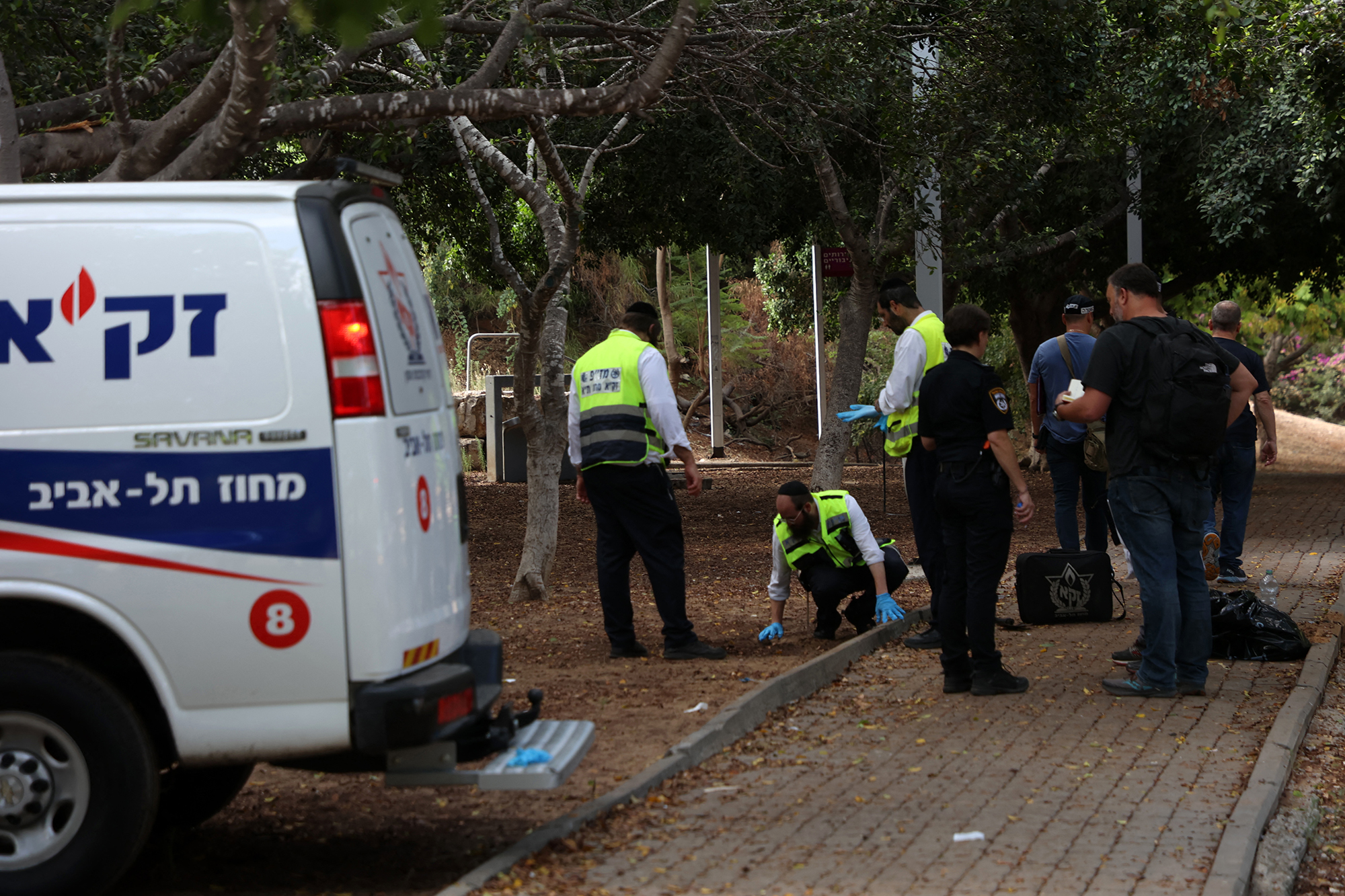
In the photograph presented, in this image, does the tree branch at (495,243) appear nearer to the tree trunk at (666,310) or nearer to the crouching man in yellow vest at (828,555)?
the crouching man in yellow vest at (828,555)

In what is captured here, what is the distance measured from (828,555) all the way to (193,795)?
13.7ft

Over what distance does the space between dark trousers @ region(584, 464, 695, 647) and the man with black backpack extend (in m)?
2.22

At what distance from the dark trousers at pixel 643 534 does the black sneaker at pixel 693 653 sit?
0.08 feet

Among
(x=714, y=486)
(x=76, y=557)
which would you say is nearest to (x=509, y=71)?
(x=76, y=557)

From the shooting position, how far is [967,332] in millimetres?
7078

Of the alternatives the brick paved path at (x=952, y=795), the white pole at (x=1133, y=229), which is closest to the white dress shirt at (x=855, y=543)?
the brick paved path at (x=952, y=795)

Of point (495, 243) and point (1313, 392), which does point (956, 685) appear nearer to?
point (495, 243)

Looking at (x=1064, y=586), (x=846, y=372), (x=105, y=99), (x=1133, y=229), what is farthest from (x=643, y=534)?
(x=1133, y=229)

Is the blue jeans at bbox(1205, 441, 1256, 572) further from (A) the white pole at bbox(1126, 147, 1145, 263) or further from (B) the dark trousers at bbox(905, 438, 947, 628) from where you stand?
(A) the white pole at bbox(1126, 147, 1145, 263)

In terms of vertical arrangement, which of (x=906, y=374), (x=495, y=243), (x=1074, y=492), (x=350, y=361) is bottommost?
(x=1074, y=492)

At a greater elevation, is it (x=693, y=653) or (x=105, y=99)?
(x=105, y=99)

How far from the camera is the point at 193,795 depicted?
5.03m

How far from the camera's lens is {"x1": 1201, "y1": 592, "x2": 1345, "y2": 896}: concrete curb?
14.2 feet

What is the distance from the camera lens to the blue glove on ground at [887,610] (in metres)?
8.24
